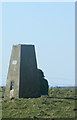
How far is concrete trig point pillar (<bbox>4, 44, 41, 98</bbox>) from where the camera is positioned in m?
29.1

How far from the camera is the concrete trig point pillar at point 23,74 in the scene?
29.1 m

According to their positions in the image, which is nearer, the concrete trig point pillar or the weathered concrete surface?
the concrete trig point pillar

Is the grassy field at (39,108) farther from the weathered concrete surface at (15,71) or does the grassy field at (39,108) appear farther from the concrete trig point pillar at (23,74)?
the weathered concrete surface at (15,71)

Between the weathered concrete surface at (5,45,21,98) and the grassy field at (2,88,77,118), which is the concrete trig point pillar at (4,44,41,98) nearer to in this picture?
the weathered concrete surface at (5,45,21,98)

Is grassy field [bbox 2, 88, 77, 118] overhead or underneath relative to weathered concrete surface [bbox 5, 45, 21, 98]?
underneath

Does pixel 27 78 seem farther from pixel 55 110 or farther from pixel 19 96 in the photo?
pixel 55 110

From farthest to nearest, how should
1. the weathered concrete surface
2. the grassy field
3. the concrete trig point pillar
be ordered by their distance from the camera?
the weathered concrete surface
the concrete trig point pillar
the grassy field

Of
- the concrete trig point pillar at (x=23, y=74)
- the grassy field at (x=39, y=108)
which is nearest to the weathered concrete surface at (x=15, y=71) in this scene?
the concrete trig point pillar at (x=23, y=74)

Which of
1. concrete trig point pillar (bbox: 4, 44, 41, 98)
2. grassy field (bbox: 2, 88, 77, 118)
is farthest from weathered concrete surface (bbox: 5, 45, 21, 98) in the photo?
grassy field (bbox: 2, 88, 77, 118)

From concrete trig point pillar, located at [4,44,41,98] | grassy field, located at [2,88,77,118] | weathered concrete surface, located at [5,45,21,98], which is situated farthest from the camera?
weathered concrete surface, located at [5,45,21,98]

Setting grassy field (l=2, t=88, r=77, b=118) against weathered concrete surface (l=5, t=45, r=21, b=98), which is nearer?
grassy field (l=2, t=88, r=77, b=118)

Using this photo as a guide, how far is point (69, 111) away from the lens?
23266 mm

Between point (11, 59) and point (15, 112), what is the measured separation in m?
8.04

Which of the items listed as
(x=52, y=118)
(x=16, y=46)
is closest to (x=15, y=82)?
(x=16, y=46)
